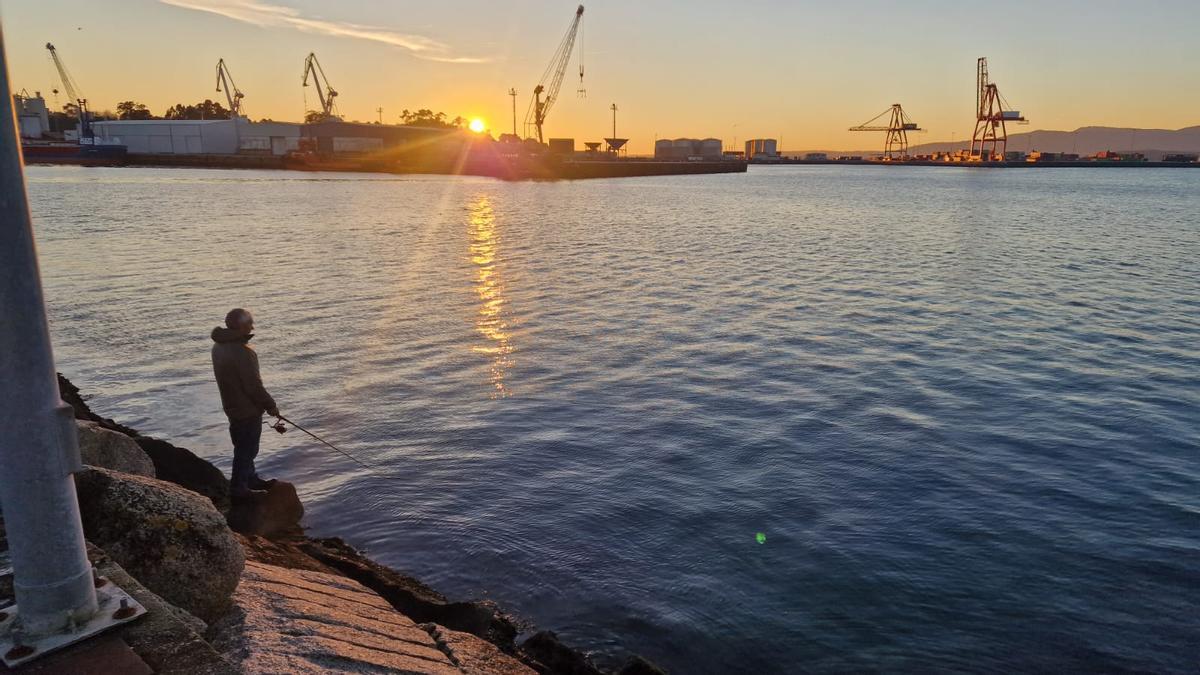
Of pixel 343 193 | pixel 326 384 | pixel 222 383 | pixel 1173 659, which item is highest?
pixel 343 193

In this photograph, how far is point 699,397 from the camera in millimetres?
15289

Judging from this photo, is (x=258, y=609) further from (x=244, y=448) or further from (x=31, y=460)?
(x=244, y=448)

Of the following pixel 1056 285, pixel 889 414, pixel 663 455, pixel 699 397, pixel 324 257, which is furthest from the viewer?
pixel 324 257

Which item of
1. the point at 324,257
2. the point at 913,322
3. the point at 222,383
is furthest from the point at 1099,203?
the point at 222,383

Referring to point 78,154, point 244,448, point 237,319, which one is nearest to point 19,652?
point 237,319

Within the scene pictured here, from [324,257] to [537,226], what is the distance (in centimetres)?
2154

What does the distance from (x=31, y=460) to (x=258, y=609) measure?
2140mm

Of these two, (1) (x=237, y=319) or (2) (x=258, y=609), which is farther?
(1) (x=237, y=319)

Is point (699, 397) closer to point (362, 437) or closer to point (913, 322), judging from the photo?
point (362, 437)

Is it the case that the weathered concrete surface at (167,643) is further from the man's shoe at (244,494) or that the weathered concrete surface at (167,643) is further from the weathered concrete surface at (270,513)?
the man's shoe at (244,494)

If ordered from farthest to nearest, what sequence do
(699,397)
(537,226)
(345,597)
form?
(537,226) < (699,397) < (345,597)

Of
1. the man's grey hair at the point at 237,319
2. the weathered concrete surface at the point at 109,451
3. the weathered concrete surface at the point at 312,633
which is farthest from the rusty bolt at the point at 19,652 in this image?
the man's grey hair at the point at 237,319

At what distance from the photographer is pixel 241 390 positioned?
348 inches

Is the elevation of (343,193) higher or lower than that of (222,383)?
higher
